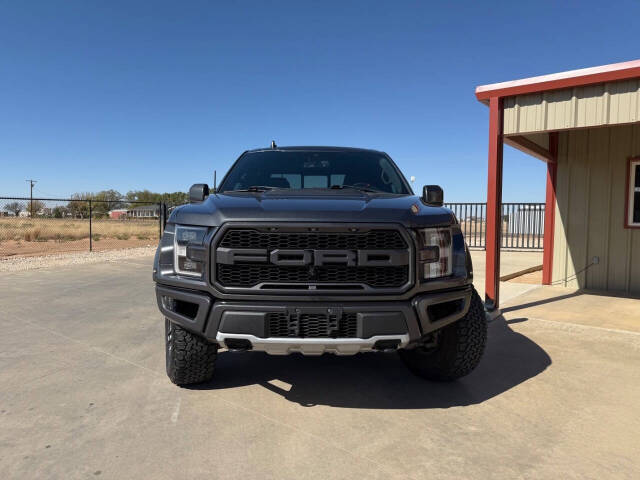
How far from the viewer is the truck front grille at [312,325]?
8.50ft

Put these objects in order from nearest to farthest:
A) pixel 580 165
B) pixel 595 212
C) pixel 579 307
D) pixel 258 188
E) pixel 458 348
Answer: pixel 458 348 → pixel 258 188 → pixel 579 307 → pixel 595 212 → pixel 580 165

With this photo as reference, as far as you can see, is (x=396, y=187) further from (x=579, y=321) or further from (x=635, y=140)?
(x=635, y=140)

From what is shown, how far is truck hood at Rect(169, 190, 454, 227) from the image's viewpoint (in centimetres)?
265

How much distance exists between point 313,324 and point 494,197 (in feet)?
14.0

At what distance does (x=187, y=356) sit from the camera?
10.0 ft

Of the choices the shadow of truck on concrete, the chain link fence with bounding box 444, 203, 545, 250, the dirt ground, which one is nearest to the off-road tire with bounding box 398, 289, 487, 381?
the shadow of truck on concrete

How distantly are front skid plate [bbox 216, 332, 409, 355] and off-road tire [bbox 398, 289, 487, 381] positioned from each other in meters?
0.71

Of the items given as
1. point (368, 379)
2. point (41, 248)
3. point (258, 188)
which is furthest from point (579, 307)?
point (41, 248)

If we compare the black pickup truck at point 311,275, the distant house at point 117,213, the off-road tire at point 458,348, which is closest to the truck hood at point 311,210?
the black pickup truck at point 311,275

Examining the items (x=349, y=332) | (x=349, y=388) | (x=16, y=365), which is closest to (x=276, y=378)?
(x=349, y=388)

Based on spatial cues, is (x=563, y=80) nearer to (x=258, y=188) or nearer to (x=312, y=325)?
(x=258, y=188)

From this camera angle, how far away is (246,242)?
105 inches

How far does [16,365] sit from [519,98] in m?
6.37

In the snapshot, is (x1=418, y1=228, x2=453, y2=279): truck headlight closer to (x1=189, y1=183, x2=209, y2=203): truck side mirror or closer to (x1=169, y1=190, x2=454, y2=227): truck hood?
(x1=169, y1=190, x2=454, y2=227): truck hood
